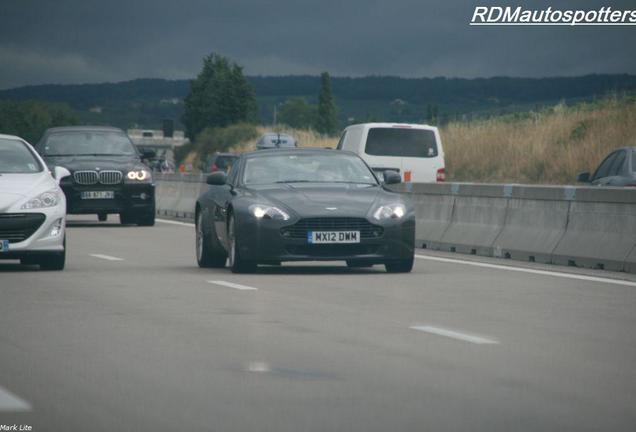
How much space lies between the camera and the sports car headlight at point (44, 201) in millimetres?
15797

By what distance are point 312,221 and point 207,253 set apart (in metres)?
2.33

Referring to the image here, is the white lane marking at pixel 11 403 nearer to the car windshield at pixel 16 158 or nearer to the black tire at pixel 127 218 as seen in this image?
the car windshield at pixel 16 158

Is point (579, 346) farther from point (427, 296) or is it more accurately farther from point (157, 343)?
point (427, 296)

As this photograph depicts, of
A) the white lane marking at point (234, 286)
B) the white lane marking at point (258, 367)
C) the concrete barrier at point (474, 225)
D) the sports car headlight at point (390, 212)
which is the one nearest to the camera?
the white lane marking at point (258, 367)

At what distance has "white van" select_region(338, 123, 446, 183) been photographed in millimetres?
29203

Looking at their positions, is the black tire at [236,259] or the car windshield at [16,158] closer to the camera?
the black tire at [236,259]

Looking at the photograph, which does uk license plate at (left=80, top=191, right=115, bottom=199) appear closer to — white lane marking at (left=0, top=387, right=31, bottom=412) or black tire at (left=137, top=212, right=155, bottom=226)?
black tire at (left=137, top=212, right=155, bottom=226)

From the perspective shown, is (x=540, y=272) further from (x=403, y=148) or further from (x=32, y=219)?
(x=403, y=148)

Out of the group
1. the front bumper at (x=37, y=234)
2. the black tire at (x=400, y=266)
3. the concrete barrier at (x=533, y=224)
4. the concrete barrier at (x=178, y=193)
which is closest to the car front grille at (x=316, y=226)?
the black tire at (x=400, y=266)

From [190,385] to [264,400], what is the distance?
61 cm

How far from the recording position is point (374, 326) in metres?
10.6

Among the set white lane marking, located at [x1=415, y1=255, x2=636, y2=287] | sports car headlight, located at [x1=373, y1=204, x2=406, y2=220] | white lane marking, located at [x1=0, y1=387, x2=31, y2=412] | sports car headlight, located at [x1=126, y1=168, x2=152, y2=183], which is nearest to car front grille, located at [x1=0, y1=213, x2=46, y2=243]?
sports car headlight, located at [x1=373, y1=204, x2=406, y2=220]

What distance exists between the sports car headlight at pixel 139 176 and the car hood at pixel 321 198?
1277cm

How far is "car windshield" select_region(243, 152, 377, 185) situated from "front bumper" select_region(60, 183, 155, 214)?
11759 mm
